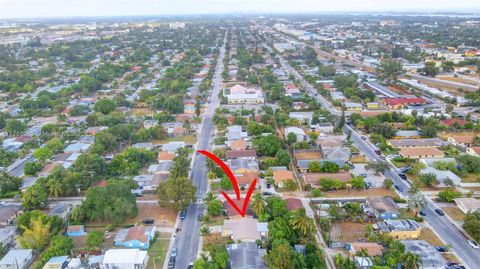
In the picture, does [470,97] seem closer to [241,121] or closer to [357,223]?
[241,121]

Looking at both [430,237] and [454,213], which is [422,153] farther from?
[430,237]

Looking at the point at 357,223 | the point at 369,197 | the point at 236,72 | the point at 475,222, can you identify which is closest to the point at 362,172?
the point at 369,197

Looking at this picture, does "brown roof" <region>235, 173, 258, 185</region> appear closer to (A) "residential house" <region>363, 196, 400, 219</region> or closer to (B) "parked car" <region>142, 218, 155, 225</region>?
(B) "parked car" <region>142, 218, 155, 225</region>

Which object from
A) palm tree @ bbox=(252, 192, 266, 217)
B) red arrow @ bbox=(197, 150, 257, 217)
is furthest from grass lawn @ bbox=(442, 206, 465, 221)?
red arrow @ bbox=(197, 150, 257, 217)

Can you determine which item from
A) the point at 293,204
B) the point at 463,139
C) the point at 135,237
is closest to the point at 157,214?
the point at 135,237

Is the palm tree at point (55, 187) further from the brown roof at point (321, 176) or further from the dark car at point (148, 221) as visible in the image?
the brown roof at point (321, 176)
